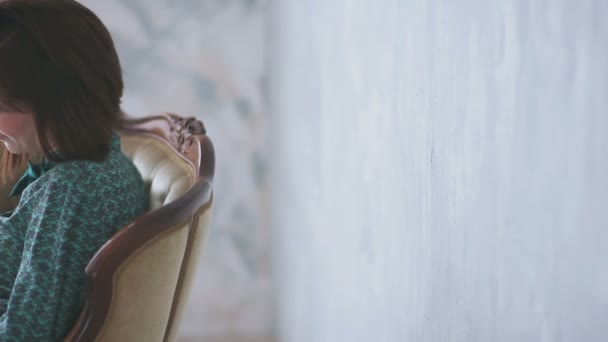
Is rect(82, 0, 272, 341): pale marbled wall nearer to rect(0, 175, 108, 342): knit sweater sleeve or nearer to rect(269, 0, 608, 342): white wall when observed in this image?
rect(269, 0, 608, 342): white wall

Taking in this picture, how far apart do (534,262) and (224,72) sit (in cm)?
201

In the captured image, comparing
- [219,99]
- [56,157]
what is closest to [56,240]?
[56,157]

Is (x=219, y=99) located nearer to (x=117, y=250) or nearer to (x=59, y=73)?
(x=59, y=73)

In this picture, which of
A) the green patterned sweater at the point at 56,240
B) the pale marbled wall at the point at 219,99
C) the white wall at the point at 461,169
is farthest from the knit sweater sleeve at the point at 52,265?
the pale marbled wall at the point at 219,99

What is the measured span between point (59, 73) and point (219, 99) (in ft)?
4.99

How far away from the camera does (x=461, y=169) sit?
1051mm

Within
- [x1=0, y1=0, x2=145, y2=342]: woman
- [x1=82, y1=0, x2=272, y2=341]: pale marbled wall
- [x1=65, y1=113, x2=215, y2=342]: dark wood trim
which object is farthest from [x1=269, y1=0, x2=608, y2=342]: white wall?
[x1=82, y1=0, x2=272, y2=341]: pale marbled wall

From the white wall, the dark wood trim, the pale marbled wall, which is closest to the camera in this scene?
the white wall

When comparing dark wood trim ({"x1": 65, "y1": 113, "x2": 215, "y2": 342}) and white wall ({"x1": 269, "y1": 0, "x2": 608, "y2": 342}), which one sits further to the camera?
dark wood trim ({"x1": 65, "y1": 113, "x2": 215, "y2": 342})

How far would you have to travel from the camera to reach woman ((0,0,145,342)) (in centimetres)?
122

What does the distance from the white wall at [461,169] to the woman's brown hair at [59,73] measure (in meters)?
0.49

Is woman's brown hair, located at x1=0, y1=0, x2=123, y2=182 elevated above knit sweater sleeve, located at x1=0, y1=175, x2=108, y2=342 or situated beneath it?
elevated above

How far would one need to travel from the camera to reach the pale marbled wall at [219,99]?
2.69 m

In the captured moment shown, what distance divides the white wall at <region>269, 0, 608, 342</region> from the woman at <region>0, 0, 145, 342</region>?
47cm
